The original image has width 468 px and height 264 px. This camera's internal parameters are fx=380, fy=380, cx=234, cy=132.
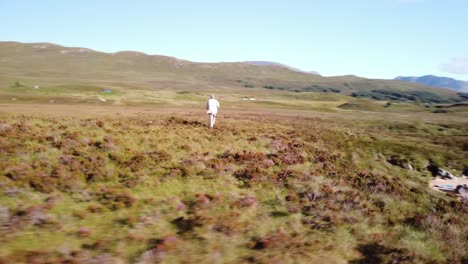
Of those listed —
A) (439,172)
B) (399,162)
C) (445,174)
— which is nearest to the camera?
(445,174)

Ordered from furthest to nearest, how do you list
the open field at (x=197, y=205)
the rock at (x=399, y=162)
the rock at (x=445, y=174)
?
the rock at (x=399, y=162), the rock at (x=445, y=174), the open field at (x=197, y=205)

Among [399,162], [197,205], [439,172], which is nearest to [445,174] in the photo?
[439,172]

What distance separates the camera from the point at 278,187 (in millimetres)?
16859

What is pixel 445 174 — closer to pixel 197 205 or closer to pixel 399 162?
pixel 399 162

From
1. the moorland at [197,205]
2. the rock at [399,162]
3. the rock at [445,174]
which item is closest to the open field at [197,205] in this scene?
the moorland at [197,205]

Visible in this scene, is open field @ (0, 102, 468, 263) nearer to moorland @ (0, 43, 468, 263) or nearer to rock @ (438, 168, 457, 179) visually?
moorland @ (0, 43, 468, 263)

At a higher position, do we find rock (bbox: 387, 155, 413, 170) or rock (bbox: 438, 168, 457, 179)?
rock (bbox: 387, 155, 413, 170)

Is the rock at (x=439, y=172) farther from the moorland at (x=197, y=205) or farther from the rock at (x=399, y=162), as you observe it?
the moorland at (x=197, y=205)

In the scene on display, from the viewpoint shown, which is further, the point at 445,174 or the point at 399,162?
the point at 399,162

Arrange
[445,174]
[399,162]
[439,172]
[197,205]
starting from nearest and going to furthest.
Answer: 1. [197,205]
2. [445,174]
3. [439,172]
4. [399,162]

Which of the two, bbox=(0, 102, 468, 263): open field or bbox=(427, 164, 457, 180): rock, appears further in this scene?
bbox=(427, 164, 457, 180): rock

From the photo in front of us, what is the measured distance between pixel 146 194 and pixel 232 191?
353cm

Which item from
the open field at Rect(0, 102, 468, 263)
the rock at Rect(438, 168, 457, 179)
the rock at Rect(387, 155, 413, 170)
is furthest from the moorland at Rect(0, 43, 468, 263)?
the rock at Rect(387, 155, 413, 170)

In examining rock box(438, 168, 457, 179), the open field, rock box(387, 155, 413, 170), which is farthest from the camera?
rock box(387, 155, 413, 170)
